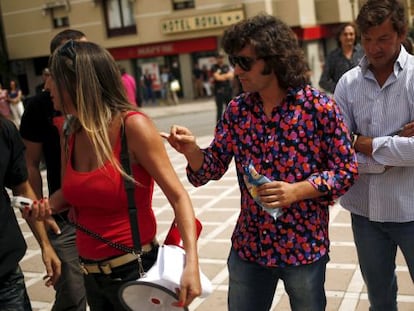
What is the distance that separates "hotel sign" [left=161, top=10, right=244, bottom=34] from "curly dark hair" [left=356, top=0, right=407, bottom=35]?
2338cm

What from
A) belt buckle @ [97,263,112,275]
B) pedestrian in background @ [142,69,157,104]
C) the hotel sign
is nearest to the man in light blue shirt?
belt buckle @ [97,263,112,275]

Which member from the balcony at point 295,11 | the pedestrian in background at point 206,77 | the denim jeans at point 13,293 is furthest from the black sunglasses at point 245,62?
the pedestrian in background at point 206,77

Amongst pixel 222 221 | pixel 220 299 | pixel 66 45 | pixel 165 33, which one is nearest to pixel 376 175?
pixel 66 45

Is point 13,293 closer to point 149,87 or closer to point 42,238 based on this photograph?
point 42,238

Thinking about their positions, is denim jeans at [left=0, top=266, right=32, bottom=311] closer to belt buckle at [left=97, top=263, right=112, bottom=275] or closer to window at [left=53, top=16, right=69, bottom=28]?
belt buckle at [left=97, top=263, right=112, bottom=275]

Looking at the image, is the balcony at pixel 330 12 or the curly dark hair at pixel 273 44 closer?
the curly dark hair at pixel 273 44

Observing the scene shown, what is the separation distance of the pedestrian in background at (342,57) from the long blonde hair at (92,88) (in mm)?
4100

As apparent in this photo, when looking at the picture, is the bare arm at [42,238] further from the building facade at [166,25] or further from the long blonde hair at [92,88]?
the building facade at [166,25]

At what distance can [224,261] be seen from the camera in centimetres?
484

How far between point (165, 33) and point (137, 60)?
245 cm

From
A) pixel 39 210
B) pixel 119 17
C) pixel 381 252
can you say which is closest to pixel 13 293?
pixel 39 210

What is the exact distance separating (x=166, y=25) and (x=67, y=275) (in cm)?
2526

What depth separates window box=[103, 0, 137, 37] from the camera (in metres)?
28.7

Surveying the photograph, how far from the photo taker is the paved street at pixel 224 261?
387cm
